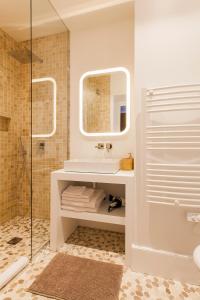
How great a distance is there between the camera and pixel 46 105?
2.05 metres

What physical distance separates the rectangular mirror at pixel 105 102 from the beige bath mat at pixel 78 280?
1.34 meters

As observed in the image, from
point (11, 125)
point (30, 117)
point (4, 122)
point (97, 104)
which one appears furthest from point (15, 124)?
point (97, 104)

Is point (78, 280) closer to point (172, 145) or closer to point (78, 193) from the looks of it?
point (78, 193)

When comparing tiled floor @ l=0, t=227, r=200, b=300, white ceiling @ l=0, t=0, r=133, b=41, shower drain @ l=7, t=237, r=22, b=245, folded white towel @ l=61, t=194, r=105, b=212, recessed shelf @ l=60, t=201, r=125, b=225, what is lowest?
tiled floor @ l=0, t=227, r=200, b=300

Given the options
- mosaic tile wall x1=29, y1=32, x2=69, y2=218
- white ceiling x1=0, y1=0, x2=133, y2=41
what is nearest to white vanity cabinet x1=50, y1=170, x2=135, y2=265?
mosaic tile wall x1=29, y1=32, x2=69, y2=218

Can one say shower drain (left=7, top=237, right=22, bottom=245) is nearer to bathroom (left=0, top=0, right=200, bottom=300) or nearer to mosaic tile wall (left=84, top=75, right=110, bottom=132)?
bathroom (left=0, top=0, right=200, bottom=300)

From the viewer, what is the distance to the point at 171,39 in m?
1.40

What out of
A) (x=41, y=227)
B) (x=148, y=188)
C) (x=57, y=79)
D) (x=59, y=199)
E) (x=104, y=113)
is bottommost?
(x=41, y=227)

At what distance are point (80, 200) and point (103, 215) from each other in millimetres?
267

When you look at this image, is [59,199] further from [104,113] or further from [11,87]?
[11,87]

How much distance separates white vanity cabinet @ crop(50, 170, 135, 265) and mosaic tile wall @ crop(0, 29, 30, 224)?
0.93 m

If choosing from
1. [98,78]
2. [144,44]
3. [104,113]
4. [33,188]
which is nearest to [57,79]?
[98,78]

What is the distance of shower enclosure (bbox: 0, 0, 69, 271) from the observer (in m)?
1.82

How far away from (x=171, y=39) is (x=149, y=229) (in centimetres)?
157
